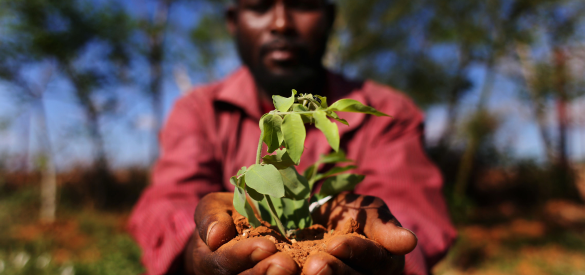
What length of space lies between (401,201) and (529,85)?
17.0 feet

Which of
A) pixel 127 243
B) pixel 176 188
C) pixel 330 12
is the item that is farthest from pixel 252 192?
pixel 127 243

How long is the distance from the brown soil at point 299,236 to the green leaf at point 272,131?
20 centimetres

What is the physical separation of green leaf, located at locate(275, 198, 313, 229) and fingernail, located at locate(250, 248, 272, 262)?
0.71 ft

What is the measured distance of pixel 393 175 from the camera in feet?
4.89

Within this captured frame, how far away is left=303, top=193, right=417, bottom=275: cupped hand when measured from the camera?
2.07 feet

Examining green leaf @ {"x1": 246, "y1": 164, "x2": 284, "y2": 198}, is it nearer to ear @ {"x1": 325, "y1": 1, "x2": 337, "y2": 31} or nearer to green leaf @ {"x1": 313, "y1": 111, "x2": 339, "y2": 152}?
green leaf @ {"x1": 313, "y1": 111, "x2": 339, "y2": 152}

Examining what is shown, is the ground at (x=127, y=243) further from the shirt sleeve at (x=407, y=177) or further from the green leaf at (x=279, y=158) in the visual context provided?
the green leaf at (x=279, y=158)

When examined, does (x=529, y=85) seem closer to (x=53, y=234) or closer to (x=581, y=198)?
(x=581, y=198)

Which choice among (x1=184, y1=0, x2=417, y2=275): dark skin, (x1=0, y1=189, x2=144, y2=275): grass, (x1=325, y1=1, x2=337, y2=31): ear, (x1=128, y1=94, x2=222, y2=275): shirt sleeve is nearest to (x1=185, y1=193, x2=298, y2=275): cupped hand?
(x1=184, y1=0, x2=417, y2=275): dark skin

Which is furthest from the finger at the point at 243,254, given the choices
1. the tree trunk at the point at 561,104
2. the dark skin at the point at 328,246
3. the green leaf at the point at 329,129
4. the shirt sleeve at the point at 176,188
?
the tree trunk at the point at 561,104

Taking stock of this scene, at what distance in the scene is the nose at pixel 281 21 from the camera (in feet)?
4.94

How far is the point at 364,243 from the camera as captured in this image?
67cm

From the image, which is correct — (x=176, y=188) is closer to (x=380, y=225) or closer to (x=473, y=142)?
(x=380, y=225)

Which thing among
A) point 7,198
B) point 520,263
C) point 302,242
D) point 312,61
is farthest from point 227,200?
point 7,198
